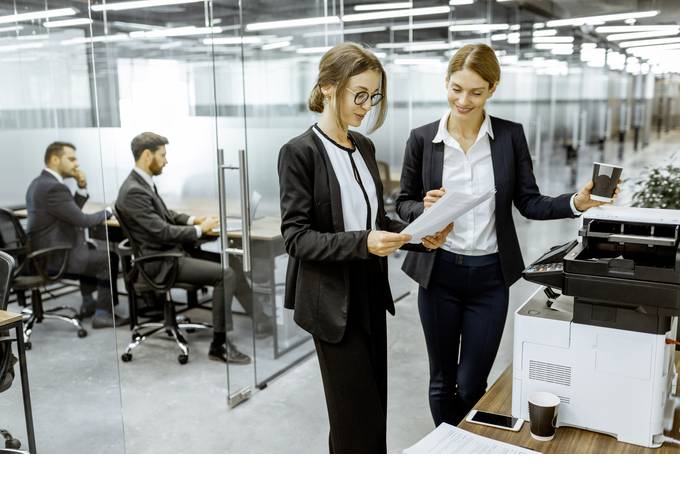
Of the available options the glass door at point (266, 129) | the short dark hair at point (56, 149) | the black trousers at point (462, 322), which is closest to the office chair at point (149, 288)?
the short dark hair at point (56, 149)

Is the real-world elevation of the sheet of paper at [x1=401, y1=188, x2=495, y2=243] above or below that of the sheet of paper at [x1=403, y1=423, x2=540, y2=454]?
above

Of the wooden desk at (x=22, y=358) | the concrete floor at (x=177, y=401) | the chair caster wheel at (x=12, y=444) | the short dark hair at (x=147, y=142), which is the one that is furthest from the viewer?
the short dark hair at (x=147, y=142)

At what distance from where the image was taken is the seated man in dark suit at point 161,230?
12.4ft

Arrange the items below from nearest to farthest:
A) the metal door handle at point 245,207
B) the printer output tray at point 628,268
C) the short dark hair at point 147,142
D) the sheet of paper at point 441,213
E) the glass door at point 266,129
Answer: the printer output tray at point 628,268
the sheet of paper at point 441,213
the metal door handle at point 245,207
the glass door at point 266,129
the short dark hair at point 147,142

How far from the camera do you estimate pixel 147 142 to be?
3.79m

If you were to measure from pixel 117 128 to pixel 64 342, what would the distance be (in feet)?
4.40

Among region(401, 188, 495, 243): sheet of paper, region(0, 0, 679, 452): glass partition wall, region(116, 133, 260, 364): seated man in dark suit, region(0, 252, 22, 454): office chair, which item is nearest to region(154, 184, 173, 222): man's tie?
region(116, 133, 260, 364): seated man in dark suit

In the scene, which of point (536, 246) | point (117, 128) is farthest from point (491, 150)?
point (536, 246)

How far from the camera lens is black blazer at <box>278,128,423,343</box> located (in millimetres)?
1731

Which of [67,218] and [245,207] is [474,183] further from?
[67,218]

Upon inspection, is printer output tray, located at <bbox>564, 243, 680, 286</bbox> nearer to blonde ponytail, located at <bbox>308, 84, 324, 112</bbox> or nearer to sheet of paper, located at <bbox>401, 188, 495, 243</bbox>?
sheet of paper, located at <bbox>401, 188, 495, 243</bbox>

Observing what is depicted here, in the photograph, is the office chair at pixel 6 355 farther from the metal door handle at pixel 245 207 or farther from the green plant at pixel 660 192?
the green plant at pixel 660 192

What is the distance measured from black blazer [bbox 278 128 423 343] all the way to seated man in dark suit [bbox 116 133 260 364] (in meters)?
1.88

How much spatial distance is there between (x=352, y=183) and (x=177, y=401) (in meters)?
2.13
